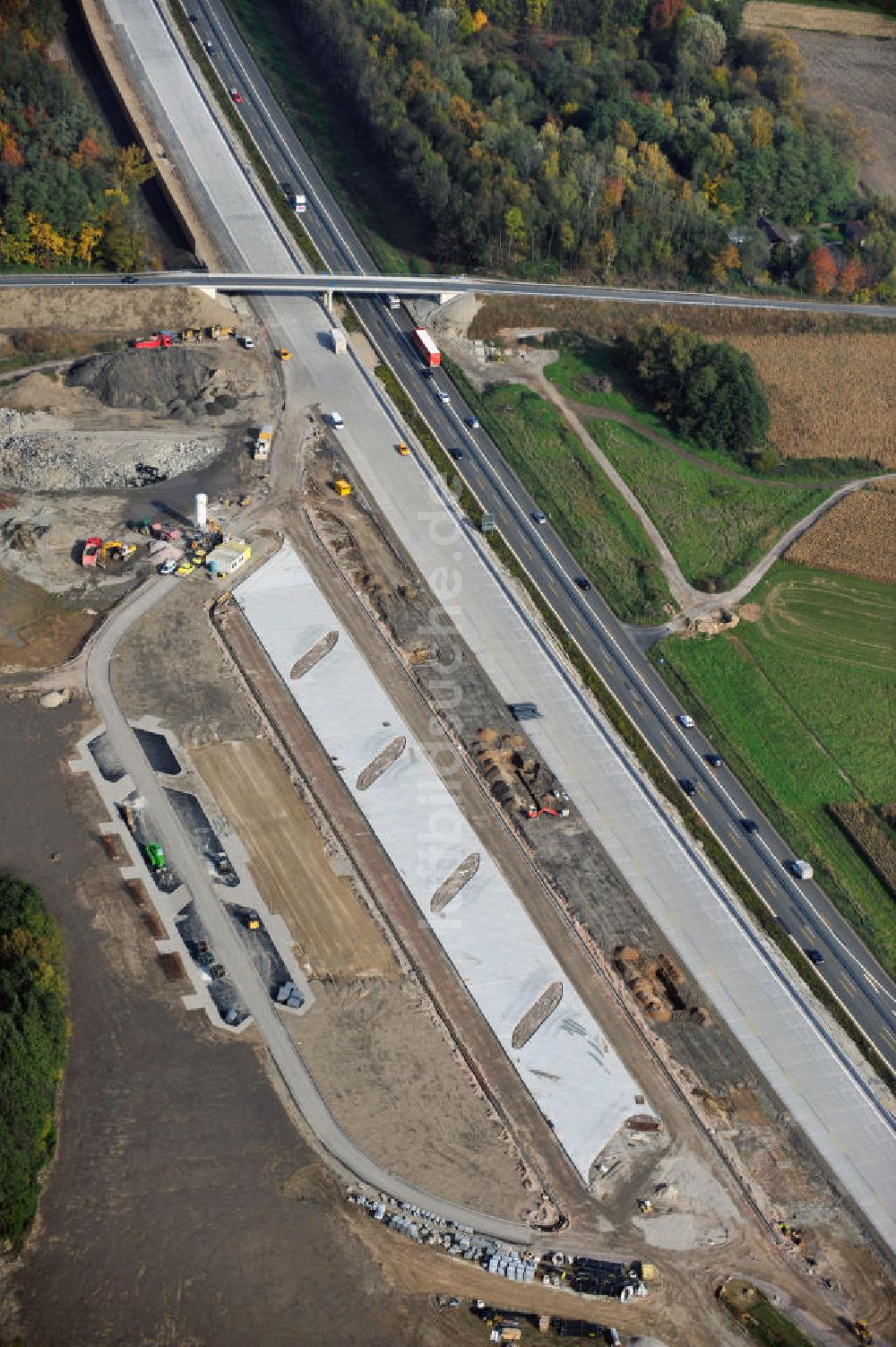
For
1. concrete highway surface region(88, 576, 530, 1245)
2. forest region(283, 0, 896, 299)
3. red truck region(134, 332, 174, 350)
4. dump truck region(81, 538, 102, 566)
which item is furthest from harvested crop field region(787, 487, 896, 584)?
red truck region(134, 332, 174, 350)

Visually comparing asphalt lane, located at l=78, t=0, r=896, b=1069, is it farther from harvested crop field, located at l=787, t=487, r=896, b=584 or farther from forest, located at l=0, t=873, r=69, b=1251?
forest, located at l=0, t=873, r=69, b=1251

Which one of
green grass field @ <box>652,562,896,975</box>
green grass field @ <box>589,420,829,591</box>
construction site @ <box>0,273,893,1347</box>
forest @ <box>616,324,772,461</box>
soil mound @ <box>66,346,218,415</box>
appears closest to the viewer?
construction site @ <box>0,273,893,1347</box>

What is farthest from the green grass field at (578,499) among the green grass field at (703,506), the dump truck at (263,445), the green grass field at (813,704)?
the dump truck at (263,445)

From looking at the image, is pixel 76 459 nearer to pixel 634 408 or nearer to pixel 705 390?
pixel 634 408

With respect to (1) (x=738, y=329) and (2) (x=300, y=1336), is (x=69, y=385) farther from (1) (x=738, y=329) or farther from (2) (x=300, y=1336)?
(2) (x=300, y=1336)

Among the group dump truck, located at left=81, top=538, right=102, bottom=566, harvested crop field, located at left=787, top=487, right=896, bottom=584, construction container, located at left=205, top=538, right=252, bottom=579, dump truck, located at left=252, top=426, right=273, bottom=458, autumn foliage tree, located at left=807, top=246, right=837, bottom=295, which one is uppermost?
autumn foliage tree, located at left=807, top=246, right=837, bottom=295

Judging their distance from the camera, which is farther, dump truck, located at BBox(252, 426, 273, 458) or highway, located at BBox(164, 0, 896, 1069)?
dump truck, located at BBox(252, 426, 273, 458)

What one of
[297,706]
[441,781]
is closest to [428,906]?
[441,781]

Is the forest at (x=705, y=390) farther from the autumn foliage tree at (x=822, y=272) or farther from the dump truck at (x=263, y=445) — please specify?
the dump truck at (x=263, y=445)
